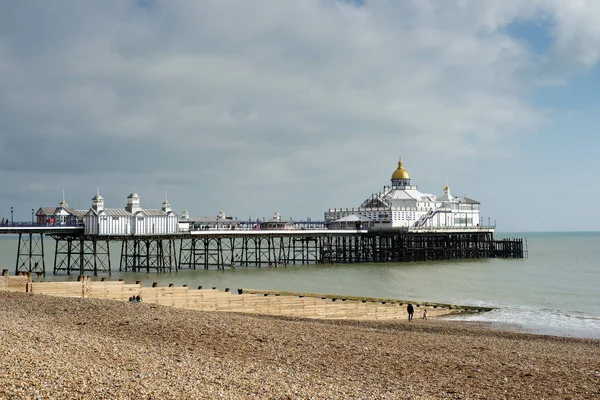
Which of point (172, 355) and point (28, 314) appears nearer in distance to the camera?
point (172, 355)

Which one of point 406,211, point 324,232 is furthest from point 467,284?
point 406,211

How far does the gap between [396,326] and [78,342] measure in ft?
45.8

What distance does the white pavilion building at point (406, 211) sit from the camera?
84062 millimetres

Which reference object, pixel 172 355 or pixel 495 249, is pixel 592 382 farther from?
pixel 495 249

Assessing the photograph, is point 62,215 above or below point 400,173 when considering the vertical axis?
below

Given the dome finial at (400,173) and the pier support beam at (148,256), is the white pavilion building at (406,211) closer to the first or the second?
the dome finial at (400,173)

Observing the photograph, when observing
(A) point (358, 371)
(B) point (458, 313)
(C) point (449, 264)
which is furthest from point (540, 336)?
(C) point (449, 264)

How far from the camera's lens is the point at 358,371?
14062 millimetres

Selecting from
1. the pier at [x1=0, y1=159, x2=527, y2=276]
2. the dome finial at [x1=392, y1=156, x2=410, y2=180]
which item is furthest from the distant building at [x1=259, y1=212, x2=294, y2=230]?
the dome finial at [x1=392, y1=156, x2=410, y2=180]

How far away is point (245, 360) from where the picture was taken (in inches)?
559

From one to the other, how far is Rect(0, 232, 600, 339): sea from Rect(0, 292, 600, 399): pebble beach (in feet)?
35.2

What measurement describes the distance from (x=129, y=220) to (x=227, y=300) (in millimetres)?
32423

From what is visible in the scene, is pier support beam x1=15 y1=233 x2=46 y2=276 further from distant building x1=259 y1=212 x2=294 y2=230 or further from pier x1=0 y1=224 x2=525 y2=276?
distant building x1=259 y1=212 x2=294 y2=230

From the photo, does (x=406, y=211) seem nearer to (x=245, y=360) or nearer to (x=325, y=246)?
(x=325, y=246)
